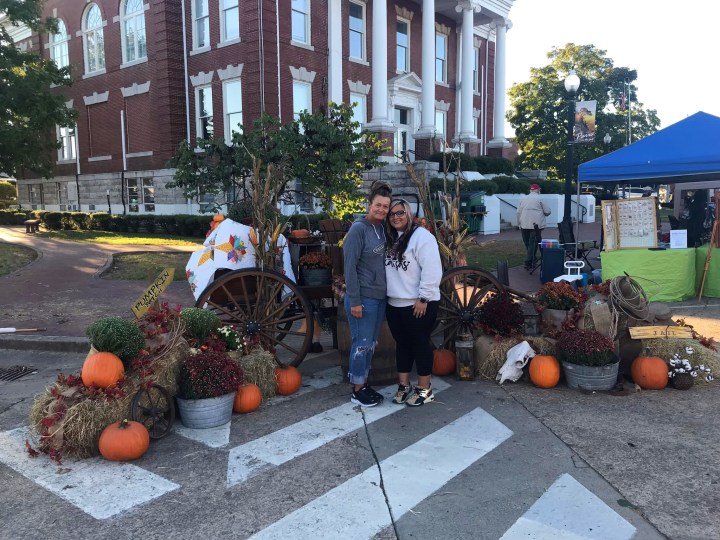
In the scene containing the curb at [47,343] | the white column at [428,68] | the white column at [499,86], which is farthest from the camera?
the white column at [499,86]

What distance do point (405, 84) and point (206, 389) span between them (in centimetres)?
2399

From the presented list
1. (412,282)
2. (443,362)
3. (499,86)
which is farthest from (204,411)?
(499,86)

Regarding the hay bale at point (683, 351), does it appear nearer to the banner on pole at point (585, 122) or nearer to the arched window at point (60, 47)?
the banner on pole at point (585, 122)

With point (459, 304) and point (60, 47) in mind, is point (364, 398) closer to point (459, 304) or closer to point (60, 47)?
point (459, 304)

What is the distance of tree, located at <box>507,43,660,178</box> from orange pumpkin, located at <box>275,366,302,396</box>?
1473 inches

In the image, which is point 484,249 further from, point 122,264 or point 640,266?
point 122,264

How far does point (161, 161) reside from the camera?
77.9 ft

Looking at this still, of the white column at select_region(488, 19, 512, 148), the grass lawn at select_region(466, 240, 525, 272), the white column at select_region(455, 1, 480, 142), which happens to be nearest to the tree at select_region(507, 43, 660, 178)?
the white column at select_region(488, 19, 512, 148)

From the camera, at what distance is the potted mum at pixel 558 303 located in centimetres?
577

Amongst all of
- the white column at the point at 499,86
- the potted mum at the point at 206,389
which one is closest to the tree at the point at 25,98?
the potted mum at the point at 206,389

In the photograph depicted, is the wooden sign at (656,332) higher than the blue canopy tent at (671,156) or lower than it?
lower

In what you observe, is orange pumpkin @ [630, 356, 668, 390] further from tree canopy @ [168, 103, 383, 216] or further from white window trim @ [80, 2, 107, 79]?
white window trim @ [80, 2, 107, 79]

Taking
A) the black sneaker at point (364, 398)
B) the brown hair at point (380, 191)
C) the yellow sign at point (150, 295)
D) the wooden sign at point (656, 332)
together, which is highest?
the brown hair at point (380, 191)

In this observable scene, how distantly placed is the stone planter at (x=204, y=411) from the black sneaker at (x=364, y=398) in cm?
107
